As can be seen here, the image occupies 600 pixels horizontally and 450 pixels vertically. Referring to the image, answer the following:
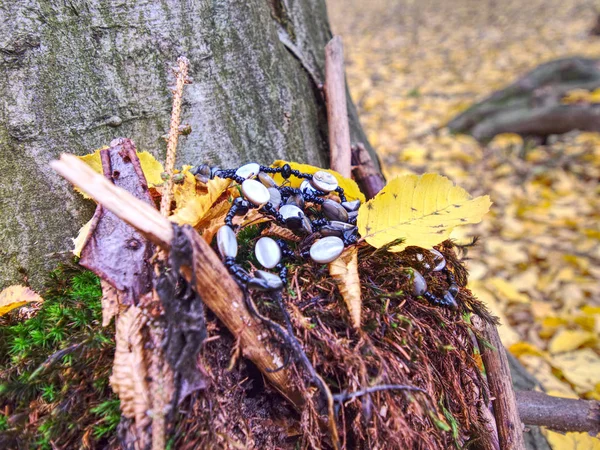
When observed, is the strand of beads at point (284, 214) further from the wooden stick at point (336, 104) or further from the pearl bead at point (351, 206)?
the wooden stick at point (336, 104)

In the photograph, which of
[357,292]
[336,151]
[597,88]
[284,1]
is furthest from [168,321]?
[597,88]

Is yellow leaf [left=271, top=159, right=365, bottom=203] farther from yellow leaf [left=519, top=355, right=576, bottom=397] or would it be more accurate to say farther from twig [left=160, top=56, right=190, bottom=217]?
yellow leaf [left=519, top=355, right=576, bottom=397]

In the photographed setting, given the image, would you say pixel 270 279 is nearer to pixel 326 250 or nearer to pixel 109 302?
pixel 326 250

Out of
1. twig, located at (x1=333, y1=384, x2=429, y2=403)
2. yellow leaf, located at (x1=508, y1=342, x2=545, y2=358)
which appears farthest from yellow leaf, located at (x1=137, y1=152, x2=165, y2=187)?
yellow leaf, located at (x1=508, y1=342, x2=545, y2=358)

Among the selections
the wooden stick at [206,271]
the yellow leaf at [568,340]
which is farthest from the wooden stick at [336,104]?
the yellow leaf at [568,340]

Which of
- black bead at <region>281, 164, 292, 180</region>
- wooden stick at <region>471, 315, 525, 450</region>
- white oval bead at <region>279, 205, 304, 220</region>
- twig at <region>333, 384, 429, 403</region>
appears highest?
black bead at <region>281, 164, 292, 180</region>

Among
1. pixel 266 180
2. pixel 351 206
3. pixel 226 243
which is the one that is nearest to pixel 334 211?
pixel 351 206
